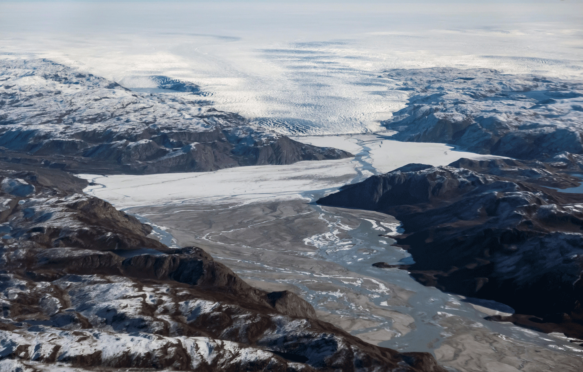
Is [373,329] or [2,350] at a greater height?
[2,350]

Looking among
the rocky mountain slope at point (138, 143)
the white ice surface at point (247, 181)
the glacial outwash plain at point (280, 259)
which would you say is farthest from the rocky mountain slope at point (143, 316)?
the rocky mountain slope at point (138, 143)

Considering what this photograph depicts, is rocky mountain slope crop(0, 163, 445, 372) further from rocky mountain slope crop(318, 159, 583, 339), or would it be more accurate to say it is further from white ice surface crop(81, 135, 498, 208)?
white ice surface crop(81, 135, 498, 208)

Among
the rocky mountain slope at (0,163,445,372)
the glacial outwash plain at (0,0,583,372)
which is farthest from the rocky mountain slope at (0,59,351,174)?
the rocky mountain slope at (0,163,445,372)

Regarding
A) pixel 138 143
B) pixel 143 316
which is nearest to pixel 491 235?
pixel 143 316

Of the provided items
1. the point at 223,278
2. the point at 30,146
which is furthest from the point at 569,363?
the point at 30,146

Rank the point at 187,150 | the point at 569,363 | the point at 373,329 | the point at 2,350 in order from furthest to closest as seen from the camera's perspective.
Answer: the point at 187,150 < the point at 373,329 < the point at 569,363 < the point at 2,350

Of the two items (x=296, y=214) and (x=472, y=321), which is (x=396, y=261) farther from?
(x=296, y=214)
